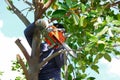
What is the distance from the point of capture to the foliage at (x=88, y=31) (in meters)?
2.40

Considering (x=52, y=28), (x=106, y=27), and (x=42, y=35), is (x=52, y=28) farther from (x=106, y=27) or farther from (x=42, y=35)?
(x=106, y=27)

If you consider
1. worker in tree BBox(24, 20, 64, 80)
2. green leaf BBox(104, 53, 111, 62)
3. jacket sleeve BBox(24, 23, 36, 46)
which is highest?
jacket sleeve BBox(24, 23, 36, 46)

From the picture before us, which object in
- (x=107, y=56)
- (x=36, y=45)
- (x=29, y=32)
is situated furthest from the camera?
(x=29, y=32)

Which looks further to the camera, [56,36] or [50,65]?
[50,65]

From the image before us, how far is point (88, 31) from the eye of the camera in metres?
2.92

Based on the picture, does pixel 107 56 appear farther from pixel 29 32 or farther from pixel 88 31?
pixel 29 32

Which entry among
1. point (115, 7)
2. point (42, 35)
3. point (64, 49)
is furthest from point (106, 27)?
point (115, 7)

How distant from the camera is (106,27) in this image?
2414 mm

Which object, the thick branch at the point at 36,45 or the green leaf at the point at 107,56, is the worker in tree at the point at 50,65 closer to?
the thick branch at the point at 36,45

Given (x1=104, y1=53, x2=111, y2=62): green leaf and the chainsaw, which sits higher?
the chainsaw

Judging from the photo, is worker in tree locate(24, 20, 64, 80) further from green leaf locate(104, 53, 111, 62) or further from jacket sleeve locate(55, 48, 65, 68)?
green leaf locate(104, 53, 111, 62)

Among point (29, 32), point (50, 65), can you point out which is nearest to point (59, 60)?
point (50, 65)

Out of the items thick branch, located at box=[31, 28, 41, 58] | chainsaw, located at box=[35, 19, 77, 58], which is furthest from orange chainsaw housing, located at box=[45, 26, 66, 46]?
thick branch, located at box=[31, 28, 41, 58]

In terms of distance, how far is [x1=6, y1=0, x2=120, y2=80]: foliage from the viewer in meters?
2.40
